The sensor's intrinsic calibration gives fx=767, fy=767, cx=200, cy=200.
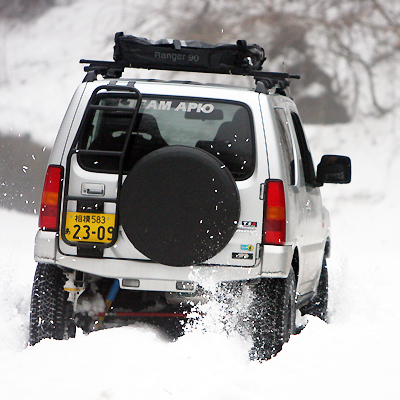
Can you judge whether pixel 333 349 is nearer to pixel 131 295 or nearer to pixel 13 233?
pixel 131 295

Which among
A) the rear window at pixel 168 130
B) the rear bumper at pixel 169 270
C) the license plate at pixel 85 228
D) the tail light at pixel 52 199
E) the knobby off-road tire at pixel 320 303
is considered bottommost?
the knobby off-road tire at pixel 320 303

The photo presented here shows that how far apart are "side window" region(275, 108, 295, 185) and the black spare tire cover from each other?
0.58 metres

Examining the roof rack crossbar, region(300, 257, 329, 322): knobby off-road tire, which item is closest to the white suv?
the roof rack crossbar

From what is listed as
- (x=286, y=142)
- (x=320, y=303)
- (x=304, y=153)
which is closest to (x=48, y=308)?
(x=286, y=142)

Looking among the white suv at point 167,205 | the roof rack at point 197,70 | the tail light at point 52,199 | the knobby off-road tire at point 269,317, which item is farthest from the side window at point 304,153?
the tail light at point 52,199

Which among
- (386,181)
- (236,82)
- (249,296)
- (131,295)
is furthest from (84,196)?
(236,82)

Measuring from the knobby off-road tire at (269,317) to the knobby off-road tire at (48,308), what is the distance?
1.07 m

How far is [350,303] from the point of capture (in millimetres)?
7207

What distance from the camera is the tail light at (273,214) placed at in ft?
14.1

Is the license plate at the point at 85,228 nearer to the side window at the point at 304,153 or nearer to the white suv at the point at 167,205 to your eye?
the white suv at the point at 167,205

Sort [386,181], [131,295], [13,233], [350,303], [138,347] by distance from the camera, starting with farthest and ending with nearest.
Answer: [386,181] < [13,233] < [350,303] < [131,295] < [138,347]

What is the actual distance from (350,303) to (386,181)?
13009mm

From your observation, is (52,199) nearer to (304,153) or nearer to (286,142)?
(286,142)

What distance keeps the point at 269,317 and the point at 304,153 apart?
5.86ft
